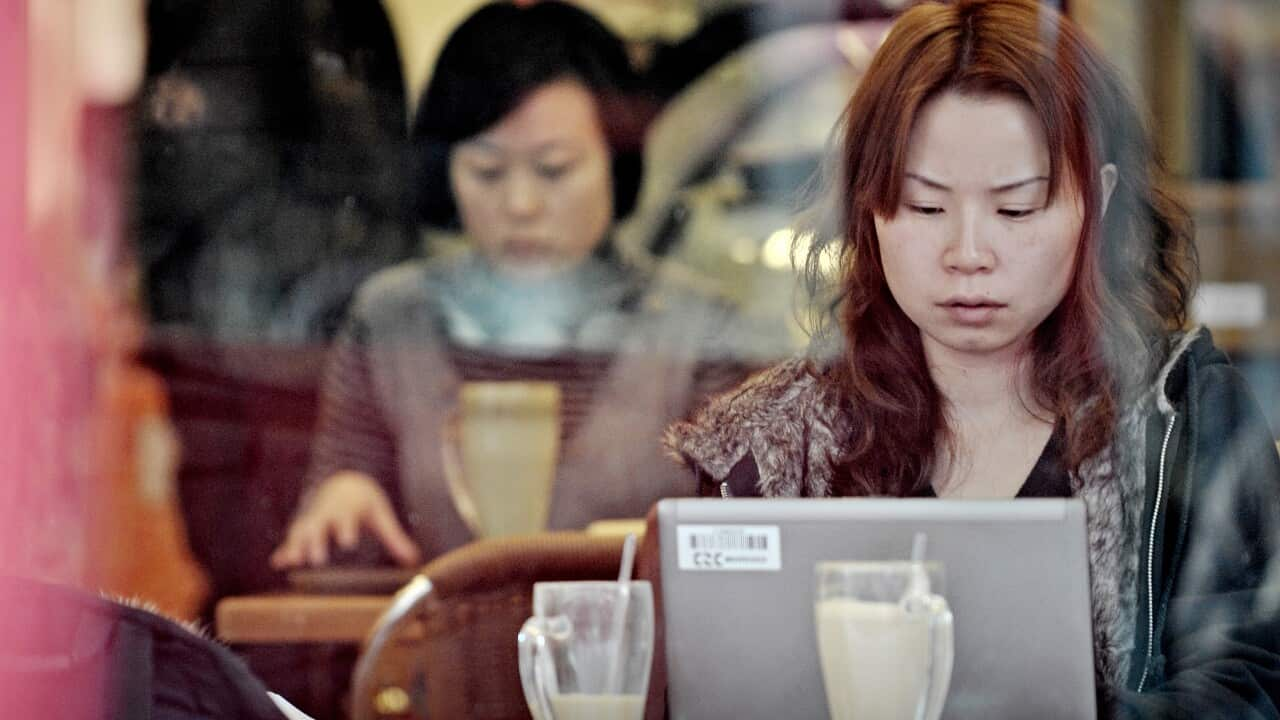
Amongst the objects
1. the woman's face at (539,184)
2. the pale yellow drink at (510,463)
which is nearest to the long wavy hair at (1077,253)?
the pale yellow drink at (510,463)

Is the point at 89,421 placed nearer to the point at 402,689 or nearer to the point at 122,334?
the point at 122,334

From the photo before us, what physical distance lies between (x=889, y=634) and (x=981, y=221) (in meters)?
0.66

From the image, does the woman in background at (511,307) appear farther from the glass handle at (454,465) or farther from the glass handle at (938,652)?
the glass handle at (938,652)

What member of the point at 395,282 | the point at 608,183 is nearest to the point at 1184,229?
the point at 608,183

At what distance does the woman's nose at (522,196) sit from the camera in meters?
3.29

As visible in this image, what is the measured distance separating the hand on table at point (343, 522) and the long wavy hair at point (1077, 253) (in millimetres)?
1658

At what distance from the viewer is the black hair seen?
346 centimetres

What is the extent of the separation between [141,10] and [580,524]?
1.44 m

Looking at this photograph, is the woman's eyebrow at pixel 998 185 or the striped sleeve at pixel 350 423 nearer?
the woman's eyebrow at pixel 998 185

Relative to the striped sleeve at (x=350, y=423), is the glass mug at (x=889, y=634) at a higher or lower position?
higher

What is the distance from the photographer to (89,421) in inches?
127

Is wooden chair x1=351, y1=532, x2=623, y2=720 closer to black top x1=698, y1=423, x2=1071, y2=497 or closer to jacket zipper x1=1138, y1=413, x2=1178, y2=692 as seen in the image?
black top x1=698, y1=423, x2=1071, y2=497

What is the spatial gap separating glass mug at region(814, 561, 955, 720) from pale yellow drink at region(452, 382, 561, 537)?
5.75 ft

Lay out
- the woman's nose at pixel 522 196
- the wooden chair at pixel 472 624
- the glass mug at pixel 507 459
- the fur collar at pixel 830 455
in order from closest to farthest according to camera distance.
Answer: the fur collar at pixel 830 455 < the wooden chair at pixel 472 624 < the glass mug at pixel 507 459 < the woman's nose at pixel 522 196
